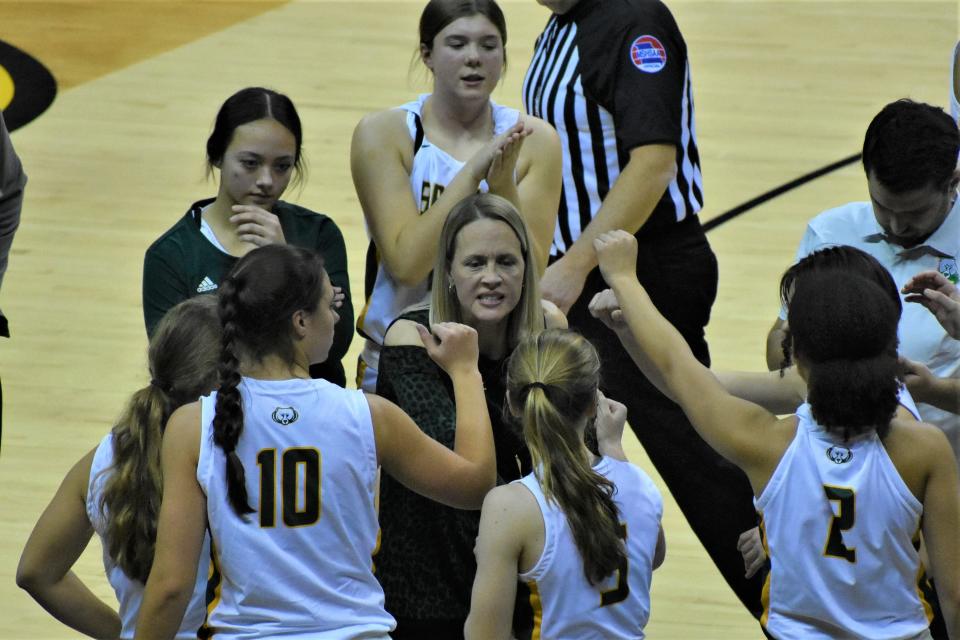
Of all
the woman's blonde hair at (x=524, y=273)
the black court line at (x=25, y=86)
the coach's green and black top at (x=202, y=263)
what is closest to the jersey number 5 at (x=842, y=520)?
the woman's blonde hair at (x=524, y=273)

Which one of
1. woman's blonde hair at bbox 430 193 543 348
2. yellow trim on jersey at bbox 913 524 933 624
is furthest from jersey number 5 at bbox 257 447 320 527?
yellow trim on jersey at bbox 913 524 933 624

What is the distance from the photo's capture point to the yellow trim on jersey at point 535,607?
269 centimetres

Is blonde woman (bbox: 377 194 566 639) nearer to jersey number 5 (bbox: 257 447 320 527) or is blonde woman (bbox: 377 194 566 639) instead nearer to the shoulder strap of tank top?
the shoulder strap of tank top

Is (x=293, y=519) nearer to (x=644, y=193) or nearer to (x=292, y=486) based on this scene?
(x=292, y=486)

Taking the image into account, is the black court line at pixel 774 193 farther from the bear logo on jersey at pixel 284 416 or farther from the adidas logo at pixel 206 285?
the bear logo on jersey at pixel 284 416

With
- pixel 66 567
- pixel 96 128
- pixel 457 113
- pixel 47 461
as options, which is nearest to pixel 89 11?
pixel 96 128

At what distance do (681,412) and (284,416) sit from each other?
1831mm

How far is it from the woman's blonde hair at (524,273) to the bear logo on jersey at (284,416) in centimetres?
71

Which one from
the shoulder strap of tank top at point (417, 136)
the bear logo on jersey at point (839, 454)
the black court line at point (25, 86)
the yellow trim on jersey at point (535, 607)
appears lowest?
the yellow trim on jersey at point (535, 607)

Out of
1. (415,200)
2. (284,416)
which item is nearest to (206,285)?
(415,200)

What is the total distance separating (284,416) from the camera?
257 centimetres

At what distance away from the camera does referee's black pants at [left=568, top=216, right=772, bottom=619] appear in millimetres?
4129

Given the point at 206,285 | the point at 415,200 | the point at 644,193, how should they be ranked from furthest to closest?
the point at 644,193, the point at 415,200, the point at 206,285

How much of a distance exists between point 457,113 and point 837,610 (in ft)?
5.38
